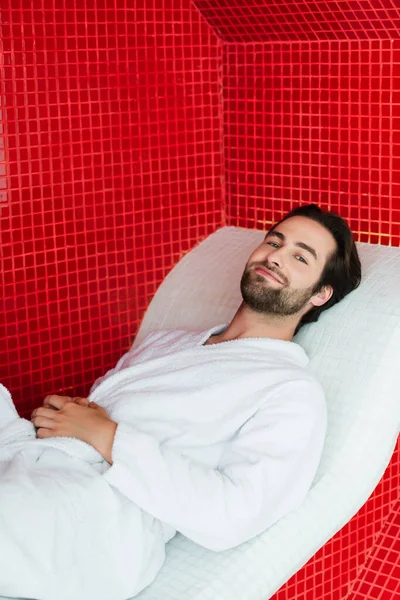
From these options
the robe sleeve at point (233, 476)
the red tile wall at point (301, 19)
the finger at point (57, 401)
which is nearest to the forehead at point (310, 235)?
the robe sleeve at point (233, 476)

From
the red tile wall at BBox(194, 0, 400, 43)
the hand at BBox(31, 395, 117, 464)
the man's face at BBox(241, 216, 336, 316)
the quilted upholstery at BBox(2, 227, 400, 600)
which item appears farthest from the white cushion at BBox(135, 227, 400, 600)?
the red tile wall at BBox(194, 0, 400, 43)

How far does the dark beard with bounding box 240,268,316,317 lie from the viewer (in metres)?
2.13

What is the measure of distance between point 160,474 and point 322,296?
2.07 ft

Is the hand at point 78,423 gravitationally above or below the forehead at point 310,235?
below

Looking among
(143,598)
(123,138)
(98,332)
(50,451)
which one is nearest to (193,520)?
(143,598)

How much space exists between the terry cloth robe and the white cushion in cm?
5

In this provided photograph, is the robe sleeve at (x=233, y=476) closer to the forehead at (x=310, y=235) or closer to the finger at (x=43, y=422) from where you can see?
the finger at (x=43, y=422)

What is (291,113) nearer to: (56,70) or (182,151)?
(182,151)

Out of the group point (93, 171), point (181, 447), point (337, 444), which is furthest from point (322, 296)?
point (93, 171)

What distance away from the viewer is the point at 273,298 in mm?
2129

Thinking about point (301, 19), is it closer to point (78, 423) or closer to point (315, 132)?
point (315, 132)

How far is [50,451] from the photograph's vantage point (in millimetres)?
1894

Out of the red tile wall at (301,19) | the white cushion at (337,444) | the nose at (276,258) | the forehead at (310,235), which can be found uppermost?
the red tile wall at (301,19)

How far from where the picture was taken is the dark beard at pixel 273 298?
2.13m
